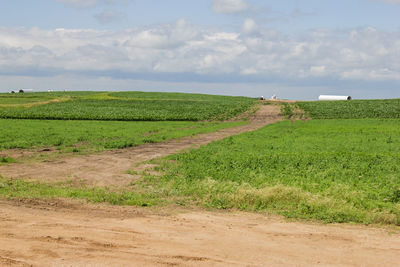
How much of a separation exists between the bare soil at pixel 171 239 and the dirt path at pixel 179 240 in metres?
0.02

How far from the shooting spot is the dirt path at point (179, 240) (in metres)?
8.52

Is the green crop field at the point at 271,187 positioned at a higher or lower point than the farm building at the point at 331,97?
lower

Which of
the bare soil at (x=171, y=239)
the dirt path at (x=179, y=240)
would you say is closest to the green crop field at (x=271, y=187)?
the bare soil at (x=171, y=239)

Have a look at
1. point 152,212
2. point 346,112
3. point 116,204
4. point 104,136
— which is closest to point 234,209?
point 152,212

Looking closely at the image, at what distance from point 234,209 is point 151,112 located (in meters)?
55.3

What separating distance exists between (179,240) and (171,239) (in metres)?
0.21

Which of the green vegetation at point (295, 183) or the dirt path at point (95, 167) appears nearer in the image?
the green vegetation at point (295, 183)

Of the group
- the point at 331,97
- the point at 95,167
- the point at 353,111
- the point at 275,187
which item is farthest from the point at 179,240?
the point at 331,97

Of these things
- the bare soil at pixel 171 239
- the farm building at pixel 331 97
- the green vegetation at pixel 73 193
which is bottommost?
the green vegetation at pixel 73 193

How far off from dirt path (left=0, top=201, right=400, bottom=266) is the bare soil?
0.8 inches

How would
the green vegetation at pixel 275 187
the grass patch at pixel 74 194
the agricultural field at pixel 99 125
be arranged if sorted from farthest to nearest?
the agricultural field at pixel 99 125, the grass patch at pixel 74 194, the green vegetation at pixel 275 187

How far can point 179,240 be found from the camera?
32.3 ft

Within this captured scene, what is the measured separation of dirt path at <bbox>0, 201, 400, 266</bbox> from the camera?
27.9 feet

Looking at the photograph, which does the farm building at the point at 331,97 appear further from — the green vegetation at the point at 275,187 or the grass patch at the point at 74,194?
the grass patch at the point at 74,194
